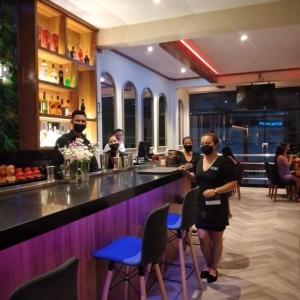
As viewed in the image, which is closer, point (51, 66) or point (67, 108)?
point (51, 66)

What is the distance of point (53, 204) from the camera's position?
67.6 inches

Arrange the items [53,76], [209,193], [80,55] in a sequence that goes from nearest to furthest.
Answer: [209,193] < [53,76] < [80,55]

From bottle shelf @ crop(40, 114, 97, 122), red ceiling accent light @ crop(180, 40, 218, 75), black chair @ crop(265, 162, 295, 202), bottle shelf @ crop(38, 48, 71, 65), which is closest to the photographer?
bottle shelf @ crop(38, 48, 71, 65)

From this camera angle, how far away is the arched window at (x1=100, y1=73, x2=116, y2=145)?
617 cm

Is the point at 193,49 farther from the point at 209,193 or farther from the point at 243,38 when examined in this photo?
the point at 209,193

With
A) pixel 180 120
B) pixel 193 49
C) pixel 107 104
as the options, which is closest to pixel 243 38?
pixel 193 49

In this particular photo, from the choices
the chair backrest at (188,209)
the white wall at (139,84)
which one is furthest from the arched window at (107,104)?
the chair backrest at (188,209)

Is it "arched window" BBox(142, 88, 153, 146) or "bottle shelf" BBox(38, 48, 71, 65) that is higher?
"bottle shelf" BBox(38, 48, 71, 65)

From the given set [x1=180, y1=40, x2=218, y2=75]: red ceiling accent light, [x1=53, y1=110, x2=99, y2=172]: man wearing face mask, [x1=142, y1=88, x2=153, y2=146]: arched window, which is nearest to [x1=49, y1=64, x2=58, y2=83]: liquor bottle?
[x1=53, y1=110, x2=99, y2=172]: man wearing face mask

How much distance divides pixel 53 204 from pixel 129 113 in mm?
5569

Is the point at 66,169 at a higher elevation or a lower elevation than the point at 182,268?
higher

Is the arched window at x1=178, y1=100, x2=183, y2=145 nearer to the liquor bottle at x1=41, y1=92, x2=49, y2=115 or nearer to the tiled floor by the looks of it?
the tiled floor

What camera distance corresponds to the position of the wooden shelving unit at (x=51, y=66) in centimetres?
402

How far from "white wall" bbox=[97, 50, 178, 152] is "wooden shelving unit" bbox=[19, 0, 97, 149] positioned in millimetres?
256
